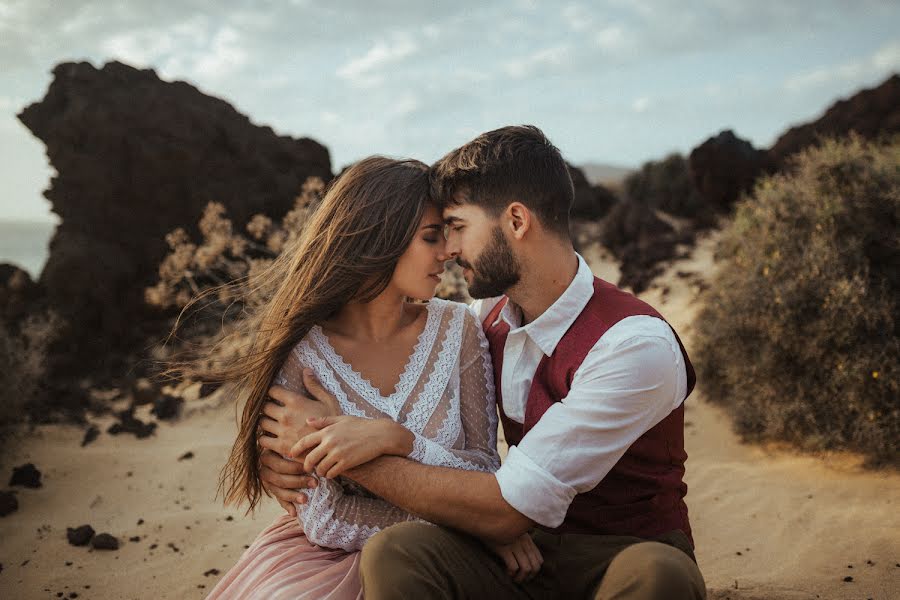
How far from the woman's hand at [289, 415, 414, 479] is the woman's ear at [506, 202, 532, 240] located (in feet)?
3.08

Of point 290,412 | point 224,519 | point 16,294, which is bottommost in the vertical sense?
point 224,519

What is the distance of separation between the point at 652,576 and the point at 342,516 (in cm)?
114

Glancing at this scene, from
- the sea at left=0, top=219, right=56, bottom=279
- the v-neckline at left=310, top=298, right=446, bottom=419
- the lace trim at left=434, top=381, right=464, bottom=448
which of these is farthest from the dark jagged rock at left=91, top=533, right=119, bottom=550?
the sea at left=0, top=219, right=56, bottom=279

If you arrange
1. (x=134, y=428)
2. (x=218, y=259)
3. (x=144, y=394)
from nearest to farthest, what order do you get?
(x=134, y=428), (x=144, y=394), (x=218, y=259)

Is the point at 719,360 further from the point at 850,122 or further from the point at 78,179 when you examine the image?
the point at 78,179

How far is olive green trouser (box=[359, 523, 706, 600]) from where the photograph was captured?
6.73 ft

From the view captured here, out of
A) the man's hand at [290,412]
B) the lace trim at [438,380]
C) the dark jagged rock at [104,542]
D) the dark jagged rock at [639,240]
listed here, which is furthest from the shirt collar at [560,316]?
the dark jagged rock at [639,240]

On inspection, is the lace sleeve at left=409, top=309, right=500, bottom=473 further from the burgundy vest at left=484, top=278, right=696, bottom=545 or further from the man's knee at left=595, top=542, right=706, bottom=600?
the man's knee at left=595, top=542, right=706, bottom=600

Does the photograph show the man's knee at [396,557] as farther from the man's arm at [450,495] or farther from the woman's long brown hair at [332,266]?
the woman's long brown hair at [332,266]

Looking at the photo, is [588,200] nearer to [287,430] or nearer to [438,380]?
[438,380]

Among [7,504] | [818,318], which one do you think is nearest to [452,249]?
[818,318]

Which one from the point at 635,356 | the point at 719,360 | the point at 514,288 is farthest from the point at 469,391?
the point at 719,360

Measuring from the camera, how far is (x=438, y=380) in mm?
2857

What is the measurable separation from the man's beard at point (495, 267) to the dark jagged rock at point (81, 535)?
3249mm
